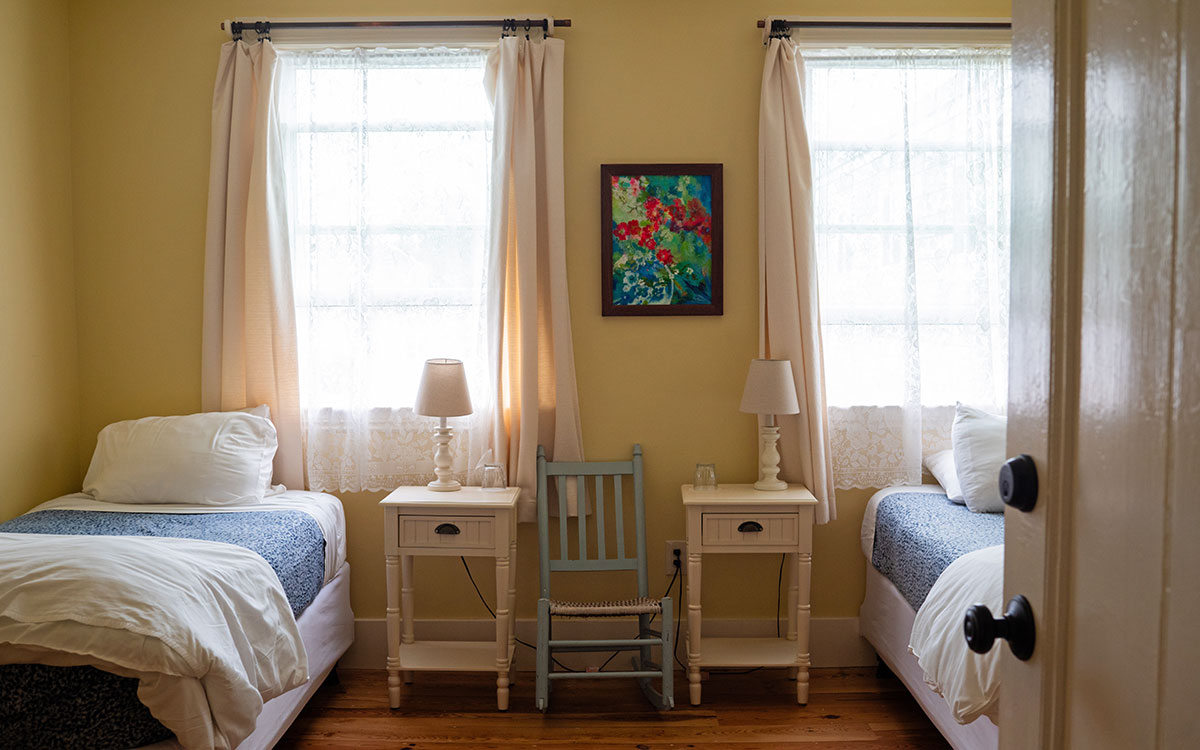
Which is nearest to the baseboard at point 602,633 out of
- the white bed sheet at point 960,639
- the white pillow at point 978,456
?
the white pillow at point 978,456

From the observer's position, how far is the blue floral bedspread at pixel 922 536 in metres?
2.54

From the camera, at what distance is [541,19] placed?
10.6ft

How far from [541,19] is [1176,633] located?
3.06m

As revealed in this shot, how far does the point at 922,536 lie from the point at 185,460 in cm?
254

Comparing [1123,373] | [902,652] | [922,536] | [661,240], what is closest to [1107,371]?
[1123,373]

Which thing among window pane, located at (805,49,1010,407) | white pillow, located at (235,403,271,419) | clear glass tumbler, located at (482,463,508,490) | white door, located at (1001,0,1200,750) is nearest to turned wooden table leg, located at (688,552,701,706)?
clear glass tumbler, located at (482,463,508,490)

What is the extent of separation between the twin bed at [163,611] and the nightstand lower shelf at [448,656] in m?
0.29

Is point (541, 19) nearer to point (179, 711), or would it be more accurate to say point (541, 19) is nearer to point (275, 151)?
point (275, 151)

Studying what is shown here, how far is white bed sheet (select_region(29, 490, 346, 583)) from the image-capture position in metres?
2.91

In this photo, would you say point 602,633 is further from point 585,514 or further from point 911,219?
point 911,219

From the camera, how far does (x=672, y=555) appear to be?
340cm

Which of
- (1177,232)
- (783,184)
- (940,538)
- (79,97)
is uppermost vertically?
(79,97)

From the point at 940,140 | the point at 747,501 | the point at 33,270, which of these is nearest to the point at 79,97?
the point at 33,270

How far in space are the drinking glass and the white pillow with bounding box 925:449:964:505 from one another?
0.87 m
